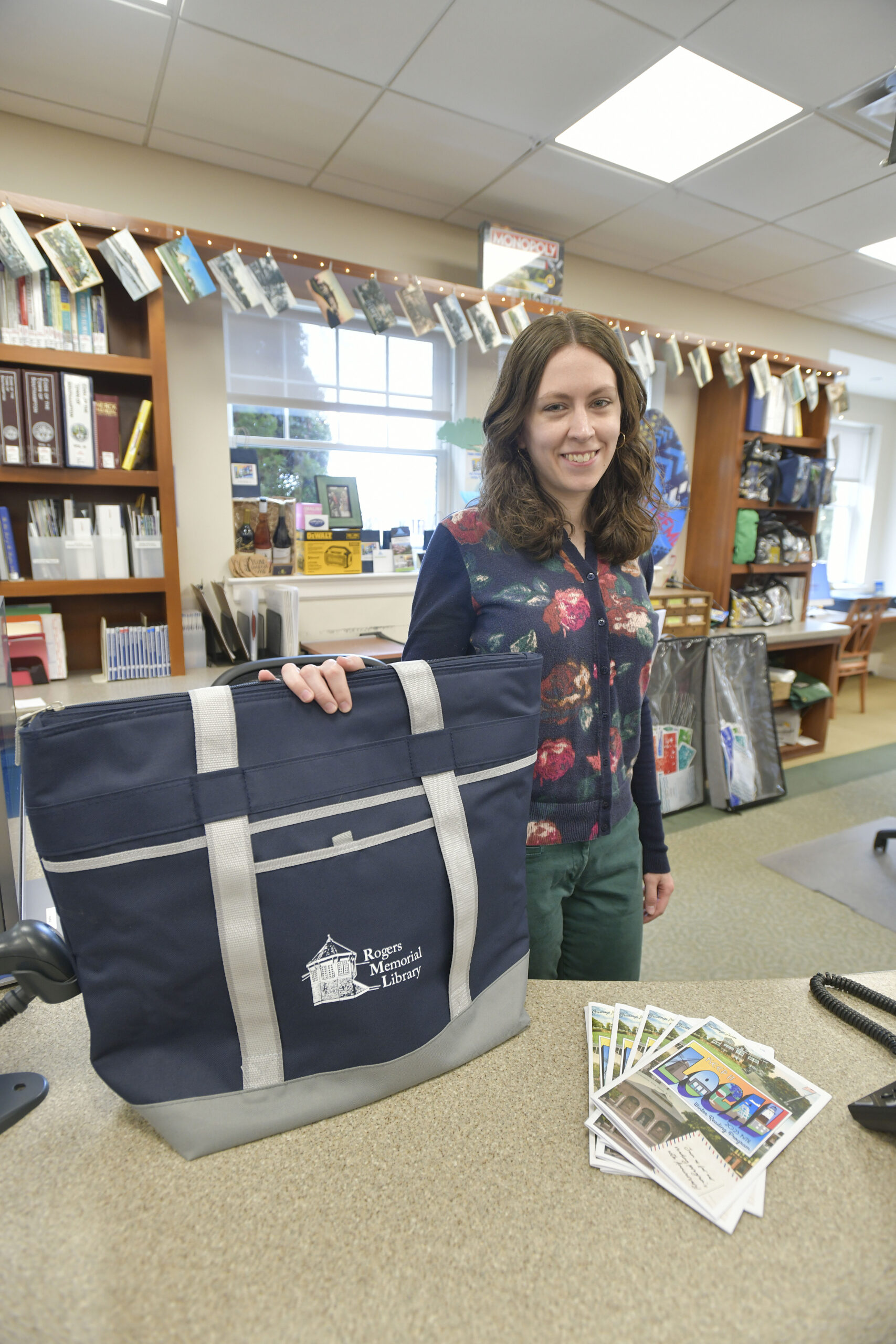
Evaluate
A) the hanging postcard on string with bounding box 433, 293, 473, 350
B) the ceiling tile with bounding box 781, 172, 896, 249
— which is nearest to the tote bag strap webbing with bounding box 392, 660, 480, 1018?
the hanging postcard on string with bounding box 433, 293, 473, 350

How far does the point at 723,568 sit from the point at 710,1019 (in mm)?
3863

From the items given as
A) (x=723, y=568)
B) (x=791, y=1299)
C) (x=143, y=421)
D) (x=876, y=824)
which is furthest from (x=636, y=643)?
(x=723, y=568)

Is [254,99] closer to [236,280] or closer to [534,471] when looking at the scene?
[236,280]

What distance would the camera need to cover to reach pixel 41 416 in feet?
7.57

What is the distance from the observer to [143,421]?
98.8 inches

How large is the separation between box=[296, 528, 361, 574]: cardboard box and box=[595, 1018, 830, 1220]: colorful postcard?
111 inches

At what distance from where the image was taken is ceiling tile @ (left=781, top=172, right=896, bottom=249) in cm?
304

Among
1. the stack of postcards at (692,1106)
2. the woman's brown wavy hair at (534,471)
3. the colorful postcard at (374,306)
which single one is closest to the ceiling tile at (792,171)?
the colorful postcard at (374,306)

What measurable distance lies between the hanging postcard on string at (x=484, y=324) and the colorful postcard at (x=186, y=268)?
1.19 m

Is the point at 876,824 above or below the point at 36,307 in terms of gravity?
below

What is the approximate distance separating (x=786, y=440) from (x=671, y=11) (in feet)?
9.11

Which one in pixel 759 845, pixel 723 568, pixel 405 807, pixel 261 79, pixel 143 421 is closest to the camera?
pixel 405 807

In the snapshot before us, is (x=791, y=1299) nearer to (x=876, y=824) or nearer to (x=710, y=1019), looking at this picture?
(x=710, y=1019)

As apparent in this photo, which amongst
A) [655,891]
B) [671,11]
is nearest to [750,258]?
[671,11]
